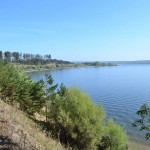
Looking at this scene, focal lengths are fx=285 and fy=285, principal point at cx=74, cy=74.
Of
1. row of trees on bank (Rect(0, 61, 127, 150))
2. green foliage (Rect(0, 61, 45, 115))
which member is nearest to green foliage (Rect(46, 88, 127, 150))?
row of trees on bank (Rect(0, 61, 127, 150))

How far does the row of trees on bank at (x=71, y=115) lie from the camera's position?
30250 mm

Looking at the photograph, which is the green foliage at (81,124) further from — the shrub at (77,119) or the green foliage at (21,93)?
the green foliage at (21,93)

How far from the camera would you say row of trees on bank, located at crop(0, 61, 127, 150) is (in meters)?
30.2

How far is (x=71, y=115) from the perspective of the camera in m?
32.7

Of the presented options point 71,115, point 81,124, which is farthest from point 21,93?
point 81,124

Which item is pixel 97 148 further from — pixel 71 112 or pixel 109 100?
pixel 109 100

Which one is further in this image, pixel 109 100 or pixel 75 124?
pixel 109 100

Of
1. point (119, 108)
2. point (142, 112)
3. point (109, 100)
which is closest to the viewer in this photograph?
point (142, 112)

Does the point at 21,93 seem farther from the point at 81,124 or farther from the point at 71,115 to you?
the point at 81,124

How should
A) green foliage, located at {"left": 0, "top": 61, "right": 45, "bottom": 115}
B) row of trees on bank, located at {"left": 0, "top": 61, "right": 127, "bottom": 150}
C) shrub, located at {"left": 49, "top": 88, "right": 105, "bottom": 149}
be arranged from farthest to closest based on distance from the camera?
shrub, located at {"left": 49, "top": 88, "right": 105, "bottom": 149}
row of trees on bank, located at {"left": 0, "top": 61, "right": 127, "bottom": 150}
green foliage, located at {"left": 0, "top": 61, "right": 45, "bottom": 115}

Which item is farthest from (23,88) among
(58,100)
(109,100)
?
(109,100)

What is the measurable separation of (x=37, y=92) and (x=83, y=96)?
5.67 meters

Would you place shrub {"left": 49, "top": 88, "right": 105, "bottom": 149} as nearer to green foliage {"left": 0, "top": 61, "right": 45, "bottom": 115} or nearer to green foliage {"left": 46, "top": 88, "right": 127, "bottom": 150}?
green foliage {"left": 46, "top": 88, "right": 127, "bottom": 150}

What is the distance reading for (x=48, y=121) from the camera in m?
34.6
